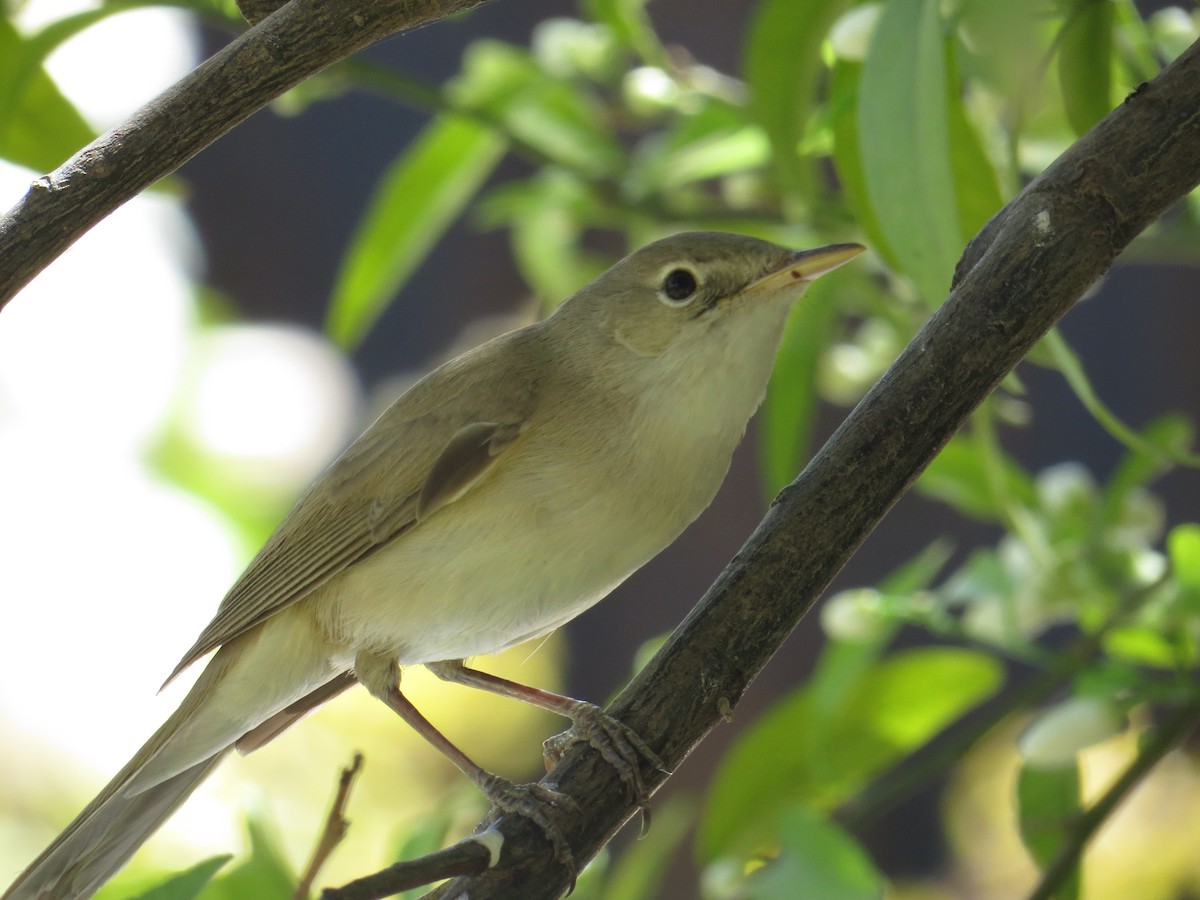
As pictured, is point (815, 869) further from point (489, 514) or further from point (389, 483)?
point (389, 483)

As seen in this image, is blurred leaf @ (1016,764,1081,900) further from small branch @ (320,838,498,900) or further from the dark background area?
the dark background area

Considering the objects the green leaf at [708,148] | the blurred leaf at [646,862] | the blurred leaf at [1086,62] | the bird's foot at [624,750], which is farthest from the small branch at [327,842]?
the green leaf at [708,148]

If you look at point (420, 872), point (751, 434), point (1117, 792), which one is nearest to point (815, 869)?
point (1117, 792)

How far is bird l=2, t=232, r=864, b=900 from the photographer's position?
1366 mm

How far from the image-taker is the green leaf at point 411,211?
182 centimetres

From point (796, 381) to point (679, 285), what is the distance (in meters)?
0.23

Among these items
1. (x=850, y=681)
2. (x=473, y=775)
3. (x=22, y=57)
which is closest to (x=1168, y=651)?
(x=850, y=681)

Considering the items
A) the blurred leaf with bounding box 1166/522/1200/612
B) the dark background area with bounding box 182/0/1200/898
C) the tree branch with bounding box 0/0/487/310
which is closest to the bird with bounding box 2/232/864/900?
the blurred leaf with bounding box 1166/522/1200/612

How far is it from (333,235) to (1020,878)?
330 centimetres

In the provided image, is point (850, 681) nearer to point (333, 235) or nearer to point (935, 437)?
point (935, 437)

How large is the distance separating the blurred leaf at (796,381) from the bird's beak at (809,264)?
0.61 feet

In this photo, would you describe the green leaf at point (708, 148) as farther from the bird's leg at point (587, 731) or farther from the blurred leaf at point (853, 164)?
the bird's leg at point (587, 731)

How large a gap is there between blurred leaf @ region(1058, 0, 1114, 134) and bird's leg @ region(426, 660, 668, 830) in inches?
26.4

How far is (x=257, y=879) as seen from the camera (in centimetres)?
138
